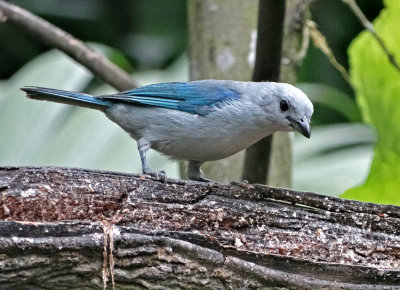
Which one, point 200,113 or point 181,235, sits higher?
point 200,113

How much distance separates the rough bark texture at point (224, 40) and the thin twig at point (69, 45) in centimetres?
47

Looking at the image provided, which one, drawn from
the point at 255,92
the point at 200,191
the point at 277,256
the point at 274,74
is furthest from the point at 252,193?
the point at 255,92

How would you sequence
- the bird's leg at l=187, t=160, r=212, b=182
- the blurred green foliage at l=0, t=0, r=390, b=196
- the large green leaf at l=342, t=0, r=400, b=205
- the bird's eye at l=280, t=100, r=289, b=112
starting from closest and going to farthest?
the large green leaf at l=342, t=0, r=400, b=205 < the bird's eye at l=280, t=100, r=289, b=112 < the bird's leg at l=187, t=160, r=212, b=182 < the blurred green foliage at l=0, t=0, r=390, b=196

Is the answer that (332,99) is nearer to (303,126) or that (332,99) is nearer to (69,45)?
(303,126)

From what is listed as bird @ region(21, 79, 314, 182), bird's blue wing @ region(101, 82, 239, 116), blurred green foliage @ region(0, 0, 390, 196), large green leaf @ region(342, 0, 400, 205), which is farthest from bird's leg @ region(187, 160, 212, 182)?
blurred green foliage @ region(0, 0, 390, 196)

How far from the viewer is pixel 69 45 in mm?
4262

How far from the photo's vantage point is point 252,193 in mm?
3184

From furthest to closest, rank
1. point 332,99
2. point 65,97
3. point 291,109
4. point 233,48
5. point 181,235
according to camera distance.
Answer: point 332,99 → point 233,48 → point 65,97 → point 291,109 → point 181,235

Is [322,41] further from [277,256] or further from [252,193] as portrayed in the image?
[277,256]

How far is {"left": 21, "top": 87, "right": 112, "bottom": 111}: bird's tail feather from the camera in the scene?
13.4 feet

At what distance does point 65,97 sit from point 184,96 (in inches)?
25.1

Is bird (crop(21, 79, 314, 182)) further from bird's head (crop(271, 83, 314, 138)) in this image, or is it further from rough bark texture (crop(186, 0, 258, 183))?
rough bark texture (crop(186, 0, 258, 183))

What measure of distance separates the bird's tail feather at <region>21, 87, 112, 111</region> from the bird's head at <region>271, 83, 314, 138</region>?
0.95 m

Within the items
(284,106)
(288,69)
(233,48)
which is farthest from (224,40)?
(284,106)
